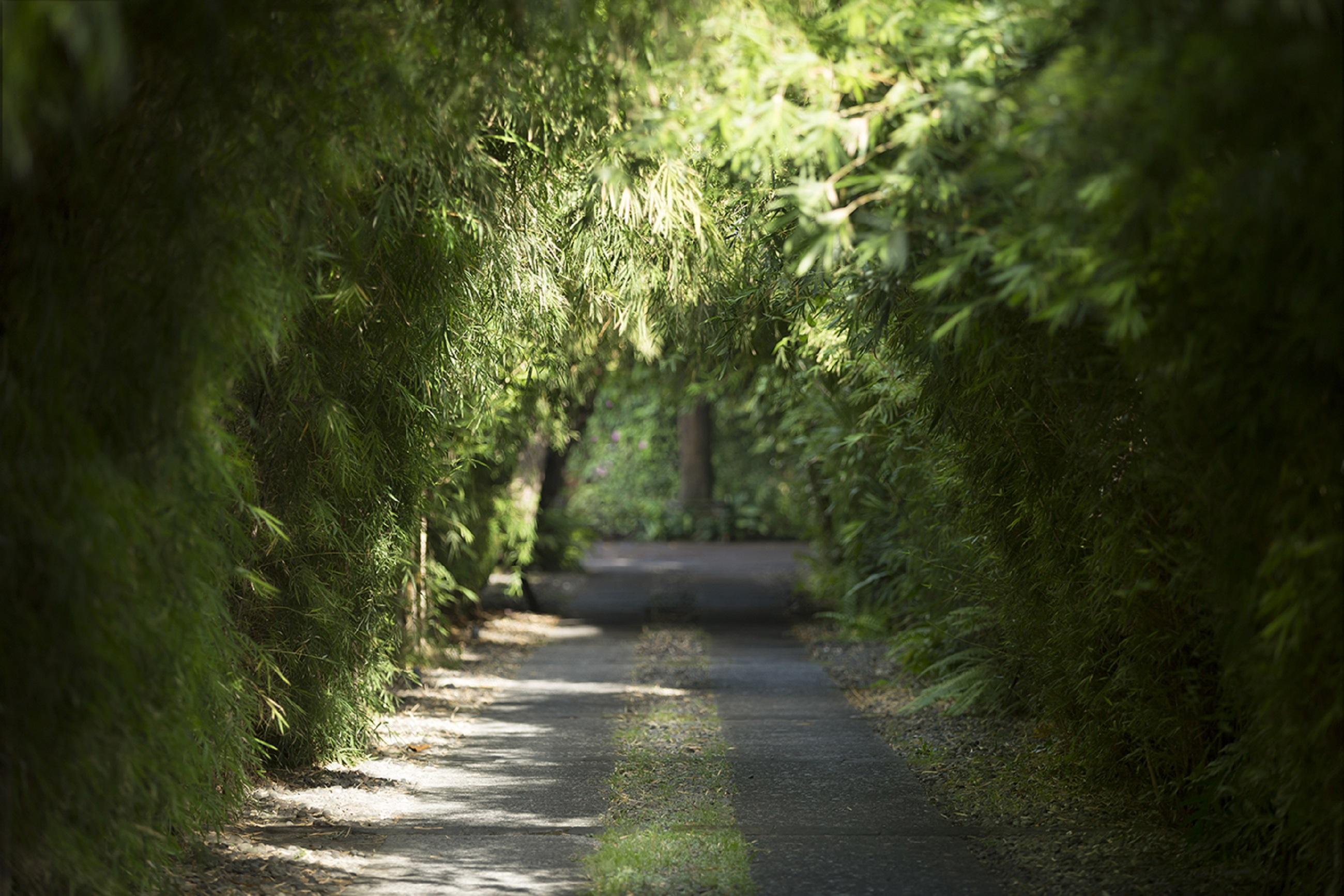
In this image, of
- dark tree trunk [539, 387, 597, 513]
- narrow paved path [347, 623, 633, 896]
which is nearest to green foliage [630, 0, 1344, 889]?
narrow paved path [347, 623, 633, 896]

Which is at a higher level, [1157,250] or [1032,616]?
[1157,250]

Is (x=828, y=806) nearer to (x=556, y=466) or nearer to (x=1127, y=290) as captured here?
(x=1127, y=290)

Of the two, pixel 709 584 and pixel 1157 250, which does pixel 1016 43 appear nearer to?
pixel 1157 250

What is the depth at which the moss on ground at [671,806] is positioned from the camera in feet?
11.7

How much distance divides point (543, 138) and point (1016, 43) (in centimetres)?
166

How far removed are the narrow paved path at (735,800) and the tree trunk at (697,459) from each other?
9719 millimetres

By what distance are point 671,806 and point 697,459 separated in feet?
46.4

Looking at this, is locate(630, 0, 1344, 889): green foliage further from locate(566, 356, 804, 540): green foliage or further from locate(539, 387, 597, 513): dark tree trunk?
locate(566, 356, 804, 540): green foliage

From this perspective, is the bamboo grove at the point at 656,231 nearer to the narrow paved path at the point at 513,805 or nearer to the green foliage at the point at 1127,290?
the green foliage at the point at 1127,290

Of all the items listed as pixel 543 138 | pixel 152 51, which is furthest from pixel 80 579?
Answer: pixel 543 138

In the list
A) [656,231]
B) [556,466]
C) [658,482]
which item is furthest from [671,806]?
[658,482]

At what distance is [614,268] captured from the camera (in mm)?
4926

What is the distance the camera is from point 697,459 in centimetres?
1844

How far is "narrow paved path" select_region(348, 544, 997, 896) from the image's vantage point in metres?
3.59
